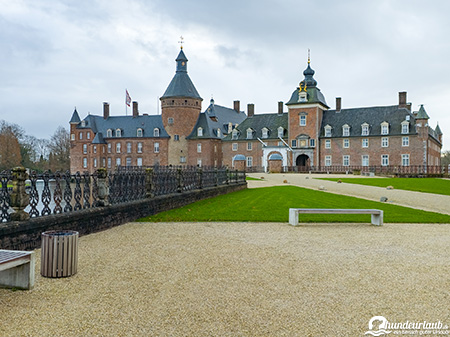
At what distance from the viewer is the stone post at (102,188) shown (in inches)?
421

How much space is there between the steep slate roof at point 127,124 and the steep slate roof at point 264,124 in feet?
41.5

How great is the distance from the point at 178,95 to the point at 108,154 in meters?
16.8

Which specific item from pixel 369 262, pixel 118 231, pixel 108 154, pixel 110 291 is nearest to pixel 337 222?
pixel 369 262

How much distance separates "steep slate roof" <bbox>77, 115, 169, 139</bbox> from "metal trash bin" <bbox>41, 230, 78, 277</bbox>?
62.7 m

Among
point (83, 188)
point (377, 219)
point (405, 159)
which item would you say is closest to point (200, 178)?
point (377, 219)

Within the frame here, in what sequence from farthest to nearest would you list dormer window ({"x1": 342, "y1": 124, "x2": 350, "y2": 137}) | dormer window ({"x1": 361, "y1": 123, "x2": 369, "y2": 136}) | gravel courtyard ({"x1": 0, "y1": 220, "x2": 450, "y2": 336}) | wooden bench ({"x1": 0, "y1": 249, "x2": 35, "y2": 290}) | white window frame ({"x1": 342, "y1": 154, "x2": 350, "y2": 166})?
1. dormer window ({"x1": 342, "y1": 124, "x2": 350, "y2": 137})
2. white window frame ({"x1": 342, "y1": 154, "x2": 350, "y2": 166})
3. dormer window ({"x1": 361, "y1": 123, "x2": 369, "y2": 136})
4. wooden bench ({"x1": 0, "y1": 249, "x2": 35, "y2": 290})
5. gravel courtyard ({"x1": 0, "y1": 220, "x2": 450, "y2": 336})

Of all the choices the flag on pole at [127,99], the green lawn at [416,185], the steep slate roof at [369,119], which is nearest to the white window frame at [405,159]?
the steep slate roof at [369,119]

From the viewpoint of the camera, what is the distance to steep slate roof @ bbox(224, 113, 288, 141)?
63656 millimetres

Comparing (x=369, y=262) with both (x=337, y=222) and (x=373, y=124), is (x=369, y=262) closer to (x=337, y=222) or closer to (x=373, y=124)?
(x=337, y=222)

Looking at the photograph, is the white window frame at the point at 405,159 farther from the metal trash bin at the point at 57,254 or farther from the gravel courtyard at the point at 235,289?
the metal trash bin at the point at 57,254

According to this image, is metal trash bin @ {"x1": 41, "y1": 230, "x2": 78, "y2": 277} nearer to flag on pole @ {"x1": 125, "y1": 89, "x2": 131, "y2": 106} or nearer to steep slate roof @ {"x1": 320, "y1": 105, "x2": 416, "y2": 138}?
steep slate roof @ {"x1": 320, "y1": 105, "x2": 416, "y2": 138}

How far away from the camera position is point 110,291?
5.51 m

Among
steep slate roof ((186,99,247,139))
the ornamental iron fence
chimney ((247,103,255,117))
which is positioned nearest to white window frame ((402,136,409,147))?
chimney ((247,103,255,117))

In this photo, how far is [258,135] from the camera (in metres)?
64.1
